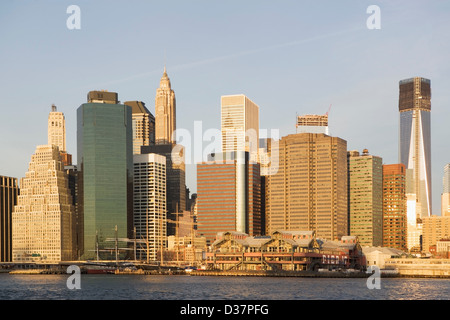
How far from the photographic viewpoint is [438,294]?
130m
